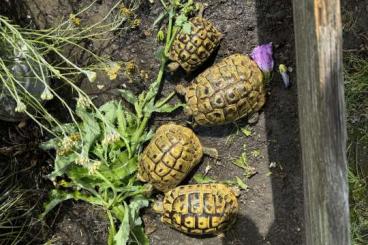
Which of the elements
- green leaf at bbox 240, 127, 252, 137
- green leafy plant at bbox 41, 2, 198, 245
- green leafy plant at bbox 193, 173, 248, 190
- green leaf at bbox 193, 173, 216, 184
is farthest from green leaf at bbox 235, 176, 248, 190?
green leafy plant at bbox 41, 2, 198, 245

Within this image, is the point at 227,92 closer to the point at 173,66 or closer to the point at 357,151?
the point at 173,66

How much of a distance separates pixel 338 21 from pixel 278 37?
45.1 inches

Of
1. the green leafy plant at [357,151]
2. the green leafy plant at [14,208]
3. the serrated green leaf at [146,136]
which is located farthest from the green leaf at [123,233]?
the green leafy plant at [357,151]

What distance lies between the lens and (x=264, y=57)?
9.20 feet

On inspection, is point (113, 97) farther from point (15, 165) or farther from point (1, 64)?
point (1, 64)

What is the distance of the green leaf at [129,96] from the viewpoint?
2877mm

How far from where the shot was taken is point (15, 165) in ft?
9.52

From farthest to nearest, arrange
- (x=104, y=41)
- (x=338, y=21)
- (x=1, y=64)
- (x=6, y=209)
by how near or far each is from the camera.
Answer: (x=104, y=41) < (x=6, y=209) < (x=1, y=64) < (x=338, y=21)

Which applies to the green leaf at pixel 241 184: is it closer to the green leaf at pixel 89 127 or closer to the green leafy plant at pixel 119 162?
the green leafy plant at pixel 119 162

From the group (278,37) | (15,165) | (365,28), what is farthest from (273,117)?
(15,165)

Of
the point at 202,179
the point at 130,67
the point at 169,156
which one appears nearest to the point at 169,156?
the point at 169,156

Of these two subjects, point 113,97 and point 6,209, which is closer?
point 6,209

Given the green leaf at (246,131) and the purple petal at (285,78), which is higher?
the purple petal at (285,78)

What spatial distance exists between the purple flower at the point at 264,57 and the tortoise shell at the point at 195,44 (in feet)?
0.72
